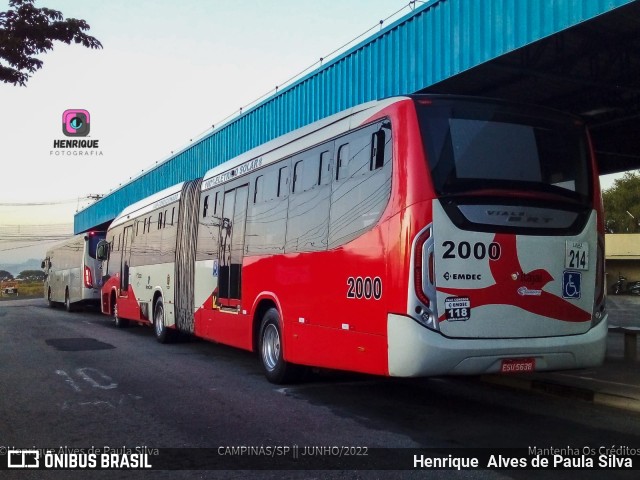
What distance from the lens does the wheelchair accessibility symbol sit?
7178 mm

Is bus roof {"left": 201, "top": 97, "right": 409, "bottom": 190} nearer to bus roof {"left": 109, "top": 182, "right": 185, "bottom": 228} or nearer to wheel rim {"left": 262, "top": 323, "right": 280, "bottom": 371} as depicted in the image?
wheel rim {"left": 262, "top": 323, "right": 280, "bottom": 371}

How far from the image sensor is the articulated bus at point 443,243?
21.7 feet

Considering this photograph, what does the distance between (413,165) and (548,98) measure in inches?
312

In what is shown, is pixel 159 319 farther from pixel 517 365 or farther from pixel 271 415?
pixel 517 365

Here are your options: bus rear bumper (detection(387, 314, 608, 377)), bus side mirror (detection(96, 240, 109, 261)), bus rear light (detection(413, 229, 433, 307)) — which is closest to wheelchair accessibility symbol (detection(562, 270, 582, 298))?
bus rear bumper (detection(387, 314, 608, 377))

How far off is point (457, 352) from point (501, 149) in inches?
87.4

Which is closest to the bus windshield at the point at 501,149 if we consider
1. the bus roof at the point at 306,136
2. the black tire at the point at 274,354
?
the bus roof at the point at 306,136

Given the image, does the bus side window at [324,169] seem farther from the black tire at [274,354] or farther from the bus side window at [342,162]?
the black tire at [274,354]

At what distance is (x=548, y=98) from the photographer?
530 inches

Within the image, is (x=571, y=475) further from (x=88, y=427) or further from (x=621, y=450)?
(x=88, y=427)

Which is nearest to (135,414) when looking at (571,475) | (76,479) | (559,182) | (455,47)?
(76,479)

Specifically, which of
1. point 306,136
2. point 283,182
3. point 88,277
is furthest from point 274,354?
point 88,277

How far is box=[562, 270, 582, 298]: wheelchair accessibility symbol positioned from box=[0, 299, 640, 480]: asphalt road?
1400 mm

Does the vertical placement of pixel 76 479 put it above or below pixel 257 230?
below
